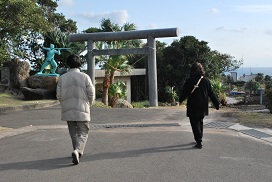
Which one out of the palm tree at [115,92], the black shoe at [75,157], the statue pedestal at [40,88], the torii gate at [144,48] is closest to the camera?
the black shoe at [75,157]

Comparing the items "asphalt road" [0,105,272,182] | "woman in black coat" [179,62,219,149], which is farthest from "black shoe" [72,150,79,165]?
"woman in black coat" [179,62,219,149]

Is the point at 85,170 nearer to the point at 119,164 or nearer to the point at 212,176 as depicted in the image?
the point at 119,164

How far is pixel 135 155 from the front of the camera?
21.0 feet

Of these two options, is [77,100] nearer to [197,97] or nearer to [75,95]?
[75,95]

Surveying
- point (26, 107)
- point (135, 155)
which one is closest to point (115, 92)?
point (26, 107)

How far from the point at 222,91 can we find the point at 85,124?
61.8 feet

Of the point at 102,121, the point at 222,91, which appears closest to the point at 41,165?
the point at 102,121

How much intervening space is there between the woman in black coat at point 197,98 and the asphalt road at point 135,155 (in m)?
0.40

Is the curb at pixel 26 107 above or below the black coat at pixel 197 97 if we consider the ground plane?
below

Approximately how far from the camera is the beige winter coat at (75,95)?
605 centimetres

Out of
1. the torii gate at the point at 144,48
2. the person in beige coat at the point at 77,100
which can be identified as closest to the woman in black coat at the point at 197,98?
the person in beige coat at the point at 77,100

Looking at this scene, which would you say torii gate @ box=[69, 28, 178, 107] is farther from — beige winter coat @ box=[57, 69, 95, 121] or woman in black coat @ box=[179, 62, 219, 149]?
beige winter coat @ box=[57, 69, 95, 121]

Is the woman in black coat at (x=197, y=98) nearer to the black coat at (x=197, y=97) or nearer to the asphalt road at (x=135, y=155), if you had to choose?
the black coat at (x=197, y=97)

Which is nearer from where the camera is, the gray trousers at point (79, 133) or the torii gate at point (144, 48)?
the gray trousers at point (79, 133)
